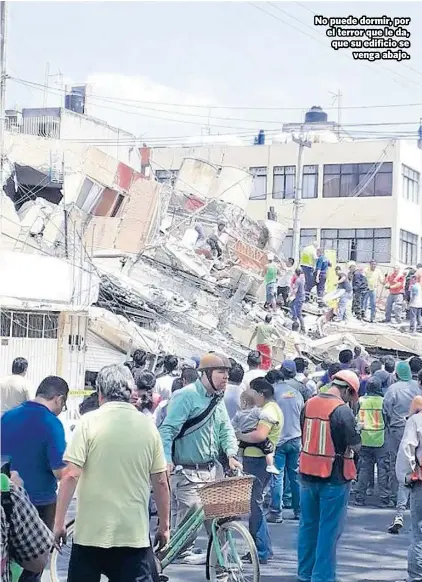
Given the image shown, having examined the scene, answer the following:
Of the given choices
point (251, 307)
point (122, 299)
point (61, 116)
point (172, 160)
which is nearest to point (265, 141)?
point (172, 160)

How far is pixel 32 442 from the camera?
643 cm

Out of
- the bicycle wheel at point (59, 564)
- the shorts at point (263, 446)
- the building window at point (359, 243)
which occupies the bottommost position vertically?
the bicycle wheel at point (59, 564)

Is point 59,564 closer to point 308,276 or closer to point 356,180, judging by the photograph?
point 308,276

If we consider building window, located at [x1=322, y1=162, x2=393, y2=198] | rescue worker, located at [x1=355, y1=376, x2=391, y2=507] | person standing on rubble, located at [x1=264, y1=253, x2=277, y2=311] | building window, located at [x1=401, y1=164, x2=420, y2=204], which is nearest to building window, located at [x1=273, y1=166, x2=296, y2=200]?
building window, located at [x1=322, y1=162, x2=393, y2=198]

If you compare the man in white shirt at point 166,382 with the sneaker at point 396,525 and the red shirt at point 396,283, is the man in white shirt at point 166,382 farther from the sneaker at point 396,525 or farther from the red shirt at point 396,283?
the red shirt at point 396,283

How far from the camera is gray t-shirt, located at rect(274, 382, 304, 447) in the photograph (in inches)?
448

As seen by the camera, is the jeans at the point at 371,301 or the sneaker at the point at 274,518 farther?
the jeans at the point at 371,301

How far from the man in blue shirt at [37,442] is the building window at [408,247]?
4198 cm

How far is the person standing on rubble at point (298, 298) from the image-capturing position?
25.5 m

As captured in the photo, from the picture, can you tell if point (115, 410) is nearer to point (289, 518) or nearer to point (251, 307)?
point (289, 518)

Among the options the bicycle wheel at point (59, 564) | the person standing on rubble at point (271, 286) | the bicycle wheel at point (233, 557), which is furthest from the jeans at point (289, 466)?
the person standing on rubble at point (271, 286)

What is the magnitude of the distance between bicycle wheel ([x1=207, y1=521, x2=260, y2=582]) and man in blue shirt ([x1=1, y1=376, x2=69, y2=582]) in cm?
138

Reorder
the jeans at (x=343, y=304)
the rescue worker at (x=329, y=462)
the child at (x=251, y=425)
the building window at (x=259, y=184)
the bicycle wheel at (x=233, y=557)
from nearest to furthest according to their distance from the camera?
the bicycle wheel at (x=233, y=557) → the rescue worker at (x=329, y=462) → the child at (x=251, y=425) → the jeans at (x=343, y=304) → the building window at (x=259, y=184)

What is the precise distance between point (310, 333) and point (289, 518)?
1474cm
